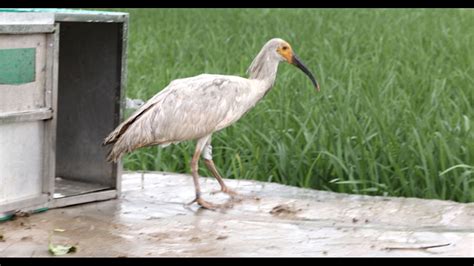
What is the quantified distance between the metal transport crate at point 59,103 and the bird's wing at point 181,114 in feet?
1.13

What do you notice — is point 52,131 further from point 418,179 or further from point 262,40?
point 262,40

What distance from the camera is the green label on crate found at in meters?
5.42

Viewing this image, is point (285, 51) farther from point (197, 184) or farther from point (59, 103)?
point (59, 103)

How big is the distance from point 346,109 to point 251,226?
79.6 inches

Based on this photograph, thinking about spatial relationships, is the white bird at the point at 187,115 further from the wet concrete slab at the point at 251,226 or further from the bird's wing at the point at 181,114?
the wet concrete slab at the point at 251,226

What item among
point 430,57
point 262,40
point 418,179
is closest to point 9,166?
point 418,179

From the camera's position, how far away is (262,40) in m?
11.7

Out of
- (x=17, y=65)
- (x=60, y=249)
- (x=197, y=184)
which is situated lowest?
(x=60, y=249)

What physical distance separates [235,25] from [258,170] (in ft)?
22.4

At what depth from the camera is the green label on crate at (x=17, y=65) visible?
5.42 meters

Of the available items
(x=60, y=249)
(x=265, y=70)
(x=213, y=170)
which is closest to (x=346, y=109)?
(x=265, y=70)

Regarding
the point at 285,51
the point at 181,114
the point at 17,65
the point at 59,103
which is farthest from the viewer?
the point at 59,103

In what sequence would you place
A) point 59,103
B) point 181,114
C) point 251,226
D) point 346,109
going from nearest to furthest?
point 251,226
point 181,114
point 59,103
point 346,109

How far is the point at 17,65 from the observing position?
5.48 meters
